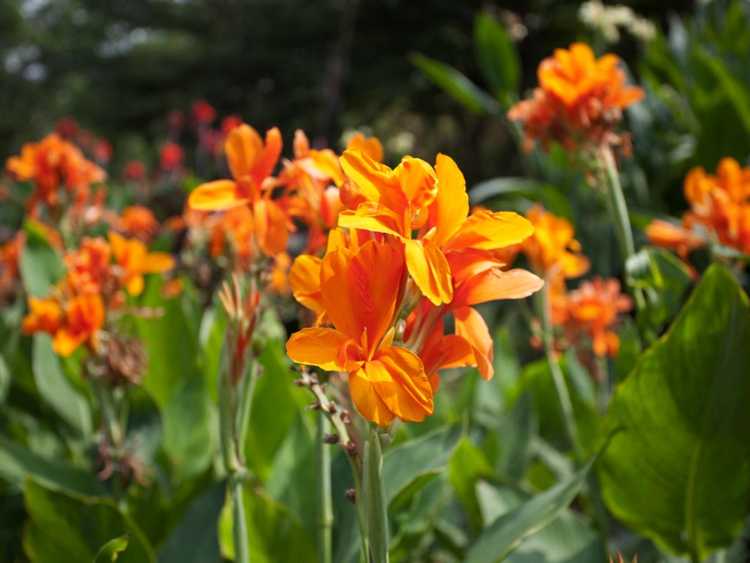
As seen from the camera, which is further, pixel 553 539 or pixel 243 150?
pixel 553 539

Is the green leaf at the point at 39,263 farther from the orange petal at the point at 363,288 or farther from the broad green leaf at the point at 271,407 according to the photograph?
the orange petal at the point at 363,288

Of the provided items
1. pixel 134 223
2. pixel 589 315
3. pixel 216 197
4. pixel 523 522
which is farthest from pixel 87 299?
pixel 134 223

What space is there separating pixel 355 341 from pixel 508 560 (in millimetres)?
543

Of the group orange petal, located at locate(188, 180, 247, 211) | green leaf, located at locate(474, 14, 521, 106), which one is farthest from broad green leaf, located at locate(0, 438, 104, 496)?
green leaf, located at locate(474, 14, 521, 106)

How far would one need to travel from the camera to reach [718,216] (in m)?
1.10

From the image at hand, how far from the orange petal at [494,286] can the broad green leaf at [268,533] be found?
394mm

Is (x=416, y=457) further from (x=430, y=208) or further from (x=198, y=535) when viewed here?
(x=430, y=208)

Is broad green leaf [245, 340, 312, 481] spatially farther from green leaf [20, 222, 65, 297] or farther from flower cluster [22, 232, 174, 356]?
green leaf [20, 222, 65, 297]

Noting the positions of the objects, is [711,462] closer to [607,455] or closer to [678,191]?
[607,455]

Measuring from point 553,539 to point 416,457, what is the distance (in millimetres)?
222

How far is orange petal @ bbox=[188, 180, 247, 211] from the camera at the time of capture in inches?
30.7

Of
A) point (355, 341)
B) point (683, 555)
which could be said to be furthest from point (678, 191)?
point (355, 341)

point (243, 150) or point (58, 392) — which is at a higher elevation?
point (243, 150)

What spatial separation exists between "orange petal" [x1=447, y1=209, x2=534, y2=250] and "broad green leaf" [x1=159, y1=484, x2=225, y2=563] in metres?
0.54
